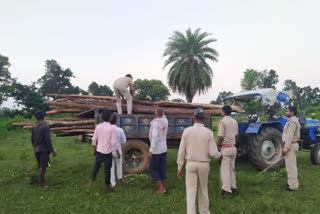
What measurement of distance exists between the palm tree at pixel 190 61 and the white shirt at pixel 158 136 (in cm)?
2700

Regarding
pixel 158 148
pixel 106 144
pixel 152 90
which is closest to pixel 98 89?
pixel 152 90

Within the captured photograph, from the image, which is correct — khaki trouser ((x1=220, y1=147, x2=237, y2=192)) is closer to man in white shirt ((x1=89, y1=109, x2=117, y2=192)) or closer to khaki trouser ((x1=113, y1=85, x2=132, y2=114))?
man in white shirt ((x1=89, y1=109, x2=117, y2=192))

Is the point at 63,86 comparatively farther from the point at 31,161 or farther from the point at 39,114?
the point at 39,114

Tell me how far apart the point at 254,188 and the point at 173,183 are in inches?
75.6

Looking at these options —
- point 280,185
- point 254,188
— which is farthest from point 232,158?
point 280,185

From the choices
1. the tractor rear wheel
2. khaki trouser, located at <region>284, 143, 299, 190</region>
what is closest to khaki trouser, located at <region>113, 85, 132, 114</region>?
the tractor rear wheel

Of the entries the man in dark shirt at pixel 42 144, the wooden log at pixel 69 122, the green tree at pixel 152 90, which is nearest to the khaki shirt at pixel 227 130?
the man in dark shirt at pixel 42 144

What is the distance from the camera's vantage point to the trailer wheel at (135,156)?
29.7 ft

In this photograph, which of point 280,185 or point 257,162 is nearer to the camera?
point 280,185

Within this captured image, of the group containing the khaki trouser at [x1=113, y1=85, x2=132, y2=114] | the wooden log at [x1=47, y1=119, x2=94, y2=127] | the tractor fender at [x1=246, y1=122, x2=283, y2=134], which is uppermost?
the khaki trouser at [x1=113, y1=85, x2=132, y2=114]

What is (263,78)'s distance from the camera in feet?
178

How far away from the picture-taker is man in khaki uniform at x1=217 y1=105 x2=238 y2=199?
6.86 m

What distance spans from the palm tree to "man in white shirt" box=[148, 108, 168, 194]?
27.0m

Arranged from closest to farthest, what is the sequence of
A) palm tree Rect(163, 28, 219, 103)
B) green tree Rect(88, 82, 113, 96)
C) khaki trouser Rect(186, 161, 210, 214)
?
khaki trouser Rect(186, 161, 210, 214)
palm tree Rect(163, 28, 219, 103)
green tree Rect(88, 82, 113, 96)
